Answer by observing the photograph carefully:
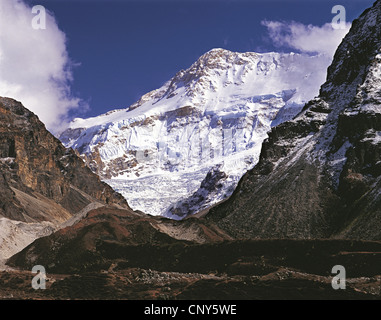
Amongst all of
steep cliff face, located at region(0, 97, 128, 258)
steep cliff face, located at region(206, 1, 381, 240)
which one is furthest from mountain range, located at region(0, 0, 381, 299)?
steep cliff face, located at region(0, 97, 128, 258)

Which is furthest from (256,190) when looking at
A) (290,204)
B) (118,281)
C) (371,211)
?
(118,281)

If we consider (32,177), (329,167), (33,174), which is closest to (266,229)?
(329,167)

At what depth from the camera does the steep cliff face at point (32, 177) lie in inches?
5207

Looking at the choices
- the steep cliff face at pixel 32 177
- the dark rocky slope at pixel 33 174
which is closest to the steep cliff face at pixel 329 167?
the steep cliff face at pixel 32 177

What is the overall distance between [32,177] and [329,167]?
92422 mm

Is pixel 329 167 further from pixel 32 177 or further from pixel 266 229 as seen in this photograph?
pixel 32 177

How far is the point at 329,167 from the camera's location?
9706cm

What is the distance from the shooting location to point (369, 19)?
119062mm

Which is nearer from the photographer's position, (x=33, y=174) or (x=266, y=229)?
(x=266, y=229)

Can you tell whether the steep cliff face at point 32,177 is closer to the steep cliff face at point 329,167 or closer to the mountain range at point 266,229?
the mountain range at point 266,229

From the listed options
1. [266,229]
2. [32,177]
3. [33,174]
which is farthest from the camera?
[33,174]

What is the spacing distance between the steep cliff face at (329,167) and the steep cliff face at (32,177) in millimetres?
39614
